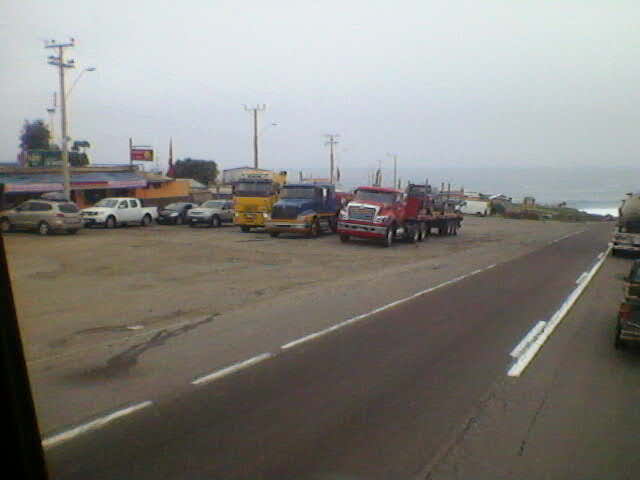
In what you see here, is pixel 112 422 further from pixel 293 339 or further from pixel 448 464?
pixel 293 339

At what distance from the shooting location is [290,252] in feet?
83.4

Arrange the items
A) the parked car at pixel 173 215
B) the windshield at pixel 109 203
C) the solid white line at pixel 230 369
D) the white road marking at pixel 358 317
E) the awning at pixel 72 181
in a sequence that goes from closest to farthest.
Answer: the solid white line at pixel 230 369, the white road marking at pixel 358 317, the windshield at pixel 109 203, the awning at pixel 72 181, the parked car at pixel 173 215

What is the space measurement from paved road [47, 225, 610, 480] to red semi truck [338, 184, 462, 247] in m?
17.5

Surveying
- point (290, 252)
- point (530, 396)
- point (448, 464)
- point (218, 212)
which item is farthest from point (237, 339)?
point (218, 212)

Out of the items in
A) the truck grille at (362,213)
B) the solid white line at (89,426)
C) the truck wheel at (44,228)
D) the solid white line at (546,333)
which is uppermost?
the truck grille at (362,213)

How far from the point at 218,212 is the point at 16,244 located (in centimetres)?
1504

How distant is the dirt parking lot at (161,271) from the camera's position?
12.2 metres

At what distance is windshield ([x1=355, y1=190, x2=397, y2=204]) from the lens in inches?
1179

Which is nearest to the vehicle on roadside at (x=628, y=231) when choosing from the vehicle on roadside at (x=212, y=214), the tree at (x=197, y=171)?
the vehicle on roadside at (x=212, y=214)

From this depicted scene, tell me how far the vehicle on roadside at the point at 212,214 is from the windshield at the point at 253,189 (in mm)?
5137

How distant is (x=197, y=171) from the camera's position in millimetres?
100062

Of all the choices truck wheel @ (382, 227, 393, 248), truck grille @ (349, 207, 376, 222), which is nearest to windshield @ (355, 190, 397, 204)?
truck grille @ (349, 207, 376, 222)

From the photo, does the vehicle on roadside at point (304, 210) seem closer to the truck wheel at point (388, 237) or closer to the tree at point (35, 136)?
the truck wheel at point (388, 237)

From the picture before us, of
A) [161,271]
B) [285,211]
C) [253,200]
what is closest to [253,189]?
[253,200]
